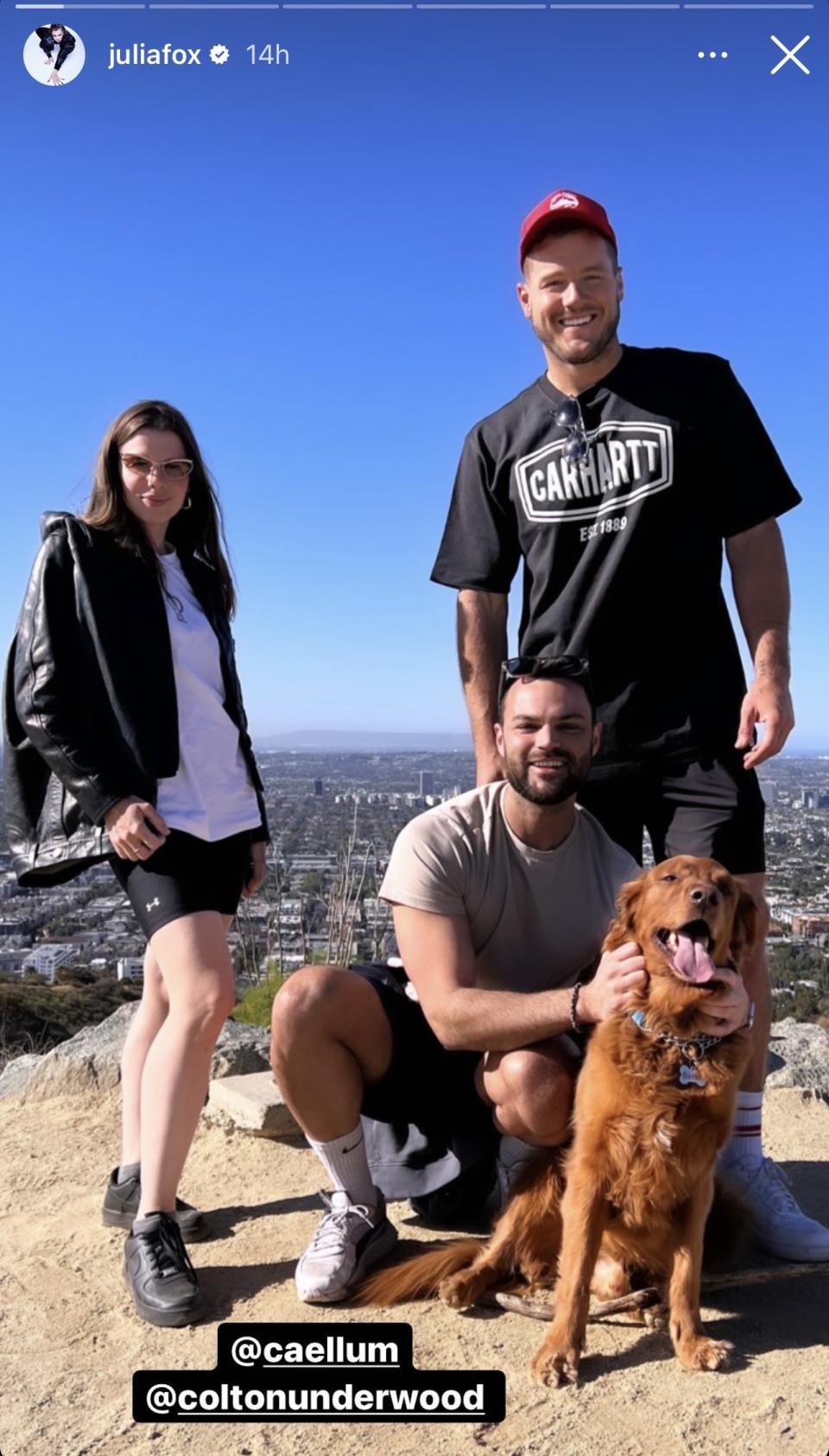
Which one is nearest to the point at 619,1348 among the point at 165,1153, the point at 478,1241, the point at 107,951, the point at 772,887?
the point at 478,1241

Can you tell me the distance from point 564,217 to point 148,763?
196 centimetres

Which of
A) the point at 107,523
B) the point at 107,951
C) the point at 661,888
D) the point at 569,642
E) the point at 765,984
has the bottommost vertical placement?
the point at 107,951

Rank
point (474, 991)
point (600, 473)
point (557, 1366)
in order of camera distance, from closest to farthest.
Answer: point (557, 1366), point (474, 991), point (600, 473)

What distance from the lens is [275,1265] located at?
11.2ft

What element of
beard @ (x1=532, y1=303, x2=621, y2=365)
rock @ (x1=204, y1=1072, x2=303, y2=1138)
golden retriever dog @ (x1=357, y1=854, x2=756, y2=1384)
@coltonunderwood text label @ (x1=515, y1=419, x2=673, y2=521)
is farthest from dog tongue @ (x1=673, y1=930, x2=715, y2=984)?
rock @ (x1=204, y1=1072, x2=303, y2=1138)

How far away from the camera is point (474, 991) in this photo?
9.94ft

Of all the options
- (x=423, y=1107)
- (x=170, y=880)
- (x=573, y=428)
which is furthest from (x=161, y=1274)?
(x=573, y=428)

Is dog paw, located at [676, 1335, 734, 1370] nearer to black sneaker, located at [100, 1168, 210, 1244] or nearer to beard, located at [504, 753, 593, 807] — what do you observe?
beard, located at [504, 753, 593, 807]

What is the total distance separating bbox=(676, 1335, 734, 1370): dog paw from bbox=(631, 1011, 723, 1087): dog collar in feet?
2.03

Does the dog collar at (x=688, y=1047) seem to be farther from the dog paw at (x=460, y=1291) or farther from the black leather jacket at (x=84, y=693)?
the black leather jacket at (x=84, y=693)

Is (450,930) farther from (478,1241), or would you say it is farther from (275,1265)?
(275,1265)

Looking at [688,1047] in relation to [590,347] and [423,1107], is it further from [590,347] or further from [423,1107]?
[590,347]

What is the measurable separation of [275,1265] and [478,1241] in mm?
662

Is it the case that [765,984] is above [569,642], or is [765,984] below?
below
